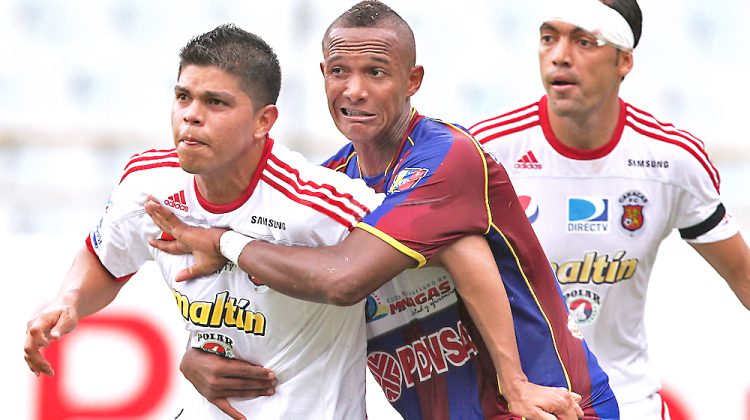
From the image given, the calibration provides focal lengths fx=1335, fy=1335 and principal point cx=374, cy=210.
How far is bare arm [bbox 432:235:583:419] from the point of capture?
414cm

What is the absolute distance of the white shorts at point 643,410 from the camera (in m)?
5.62

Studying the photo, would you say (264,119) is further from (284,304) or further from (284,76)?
(284,76)

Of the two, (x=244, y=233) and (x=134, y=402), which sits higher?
(x=244, y=233)

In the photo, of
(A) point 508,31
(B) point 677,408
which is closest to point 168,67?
(A) point 508,31

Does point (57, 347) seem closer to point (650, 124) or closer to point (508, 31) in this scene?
point (650, 124)

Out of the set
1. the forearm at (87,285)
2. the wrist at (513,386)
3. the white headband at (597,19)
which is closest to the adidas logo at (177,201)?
the forearm at (87,285)

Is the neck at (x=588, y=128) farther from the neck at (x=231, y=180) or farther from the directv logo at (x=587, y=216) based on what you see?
the neck at (x=231, y=180)

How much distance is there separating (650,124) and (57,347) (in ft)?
11.1

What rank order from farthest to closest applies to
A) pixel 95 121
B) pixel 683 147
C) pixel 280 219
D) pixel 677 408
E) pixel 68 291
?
pixel 95 121, pixel 677 408, pixel 683 147, pixel 68 291, pixel 280 219

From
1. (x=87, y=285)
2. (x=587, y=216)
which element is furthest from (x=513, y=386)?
(x=587, y=216)

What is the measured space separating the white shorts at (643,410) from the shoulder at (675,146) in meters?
0.96

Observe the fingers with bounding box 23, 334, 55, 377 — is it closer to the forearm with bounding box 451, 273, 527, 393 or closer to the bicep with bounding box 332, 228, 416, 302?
the bicep with bounding box 332, 228, 416, 302

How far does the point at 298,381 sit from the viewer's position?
431cm

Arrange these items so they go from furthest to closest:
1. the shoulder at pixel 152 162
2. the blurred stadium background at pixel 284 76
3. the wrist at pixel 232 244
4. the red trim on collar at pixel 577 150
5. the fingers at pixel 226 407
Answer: the blurred stadium background at pixel 284 76 < the red trim on collar at pixel 577 150 < the shoulder at pixel 152 162 < the fingers at pixel 226 407 < the wrist at pixel 232 244
